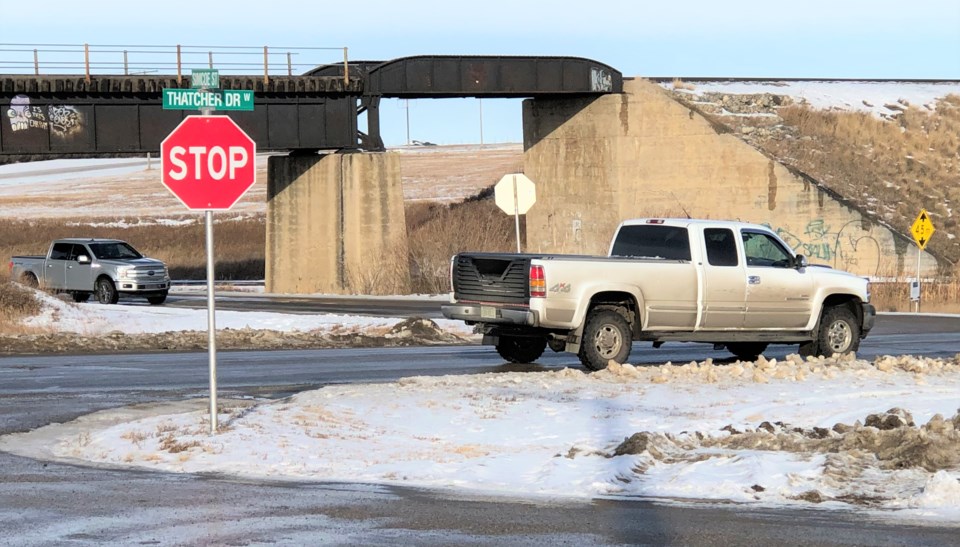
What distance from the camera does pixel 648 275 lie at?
63.1 feet

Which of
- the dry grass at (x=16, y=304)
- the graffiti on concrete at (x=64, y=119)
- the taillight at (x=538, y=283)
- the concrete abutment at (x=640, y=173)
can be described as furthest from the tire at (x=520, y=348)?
the concrete abutment at (x=640, y=173)

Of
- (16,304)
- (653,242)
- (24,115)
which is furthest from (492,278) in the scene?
(24,115)

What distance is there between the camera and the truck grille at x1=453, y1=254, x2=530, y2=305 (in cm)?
1878

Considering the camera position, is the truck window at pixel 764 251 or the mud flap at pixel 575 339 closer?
the mud flap at pixel 575 339

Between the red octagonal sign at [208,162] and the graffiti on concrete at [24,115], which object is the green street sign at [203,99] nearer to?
the red octagonal sign at [208,162]

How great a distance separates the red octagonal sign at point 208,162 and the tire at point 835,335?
11227 millimetres

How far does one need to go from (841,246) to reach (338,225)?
725 inches

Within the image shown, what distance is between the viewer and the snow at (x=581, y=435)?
393 inches

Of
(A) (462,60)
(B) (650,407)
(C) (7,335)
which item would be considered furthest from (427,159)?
(B) (650,407)

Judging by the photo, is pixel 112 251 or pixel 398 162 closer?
pixel 112 251

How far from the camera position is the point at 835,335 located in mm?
21156

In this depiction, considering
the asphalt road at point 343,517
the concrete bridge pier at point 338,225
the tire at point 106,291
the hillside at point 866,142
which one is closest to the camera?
the asphalt road at point 343,517

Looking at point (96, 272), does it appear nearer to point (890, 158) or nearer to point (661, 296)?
point (661, 296)

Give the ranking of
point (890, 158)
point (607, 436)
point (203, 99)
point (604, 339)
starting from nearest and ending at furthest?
point (607, 436) → point (203, 99) → point (604, 339) → point (890, 158)
